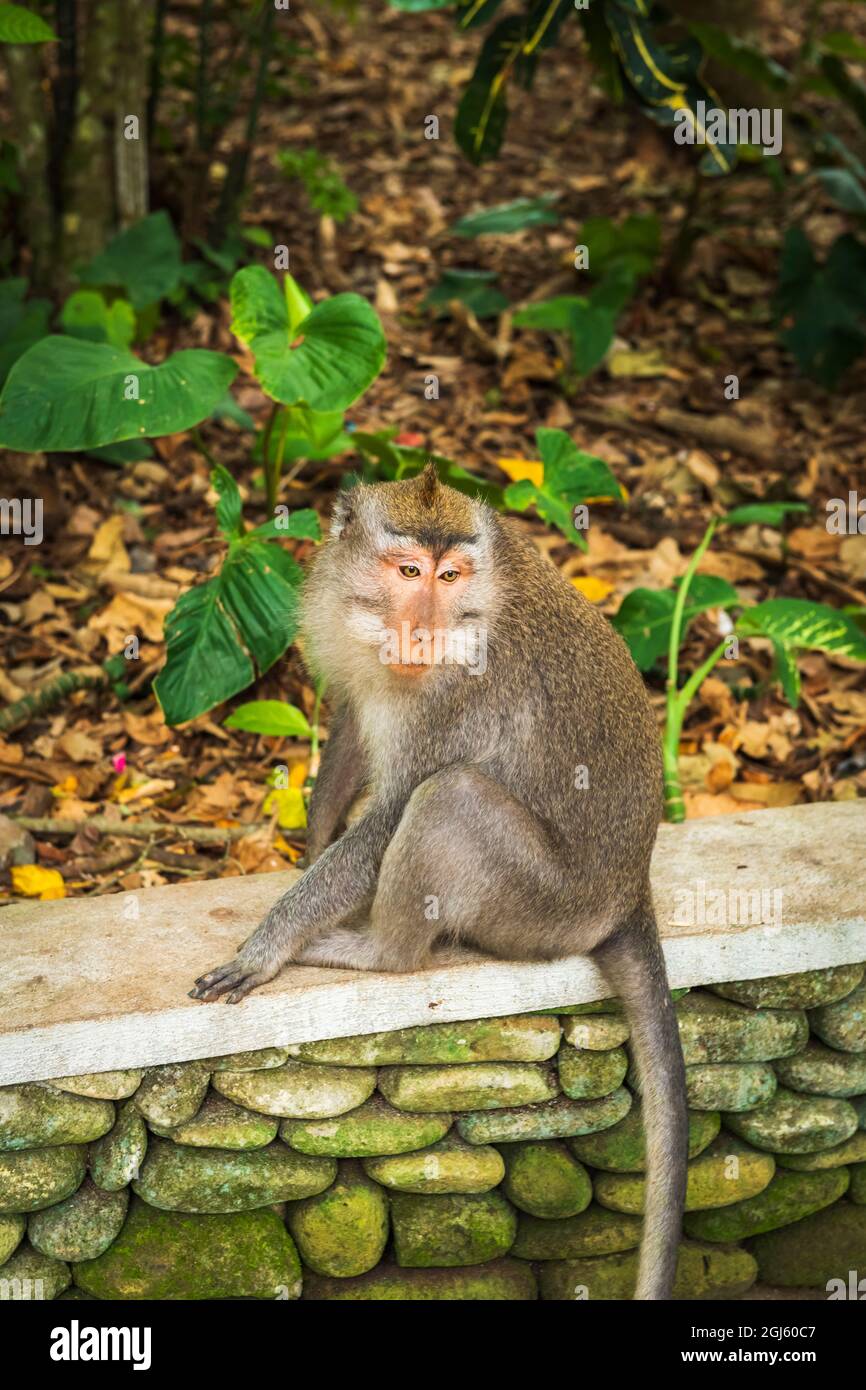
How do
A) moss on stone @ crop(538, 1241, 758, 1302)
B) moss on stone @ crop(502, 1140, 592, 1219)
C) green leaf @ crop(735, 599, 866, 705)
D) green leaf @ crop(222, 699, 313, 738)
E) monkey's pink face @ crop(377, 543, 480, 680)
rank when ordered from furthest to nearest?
1. green leaf @ crop(735, 599, 866, 705)
2. green leaf @ crop(222, 699, 313, 738)
3. moss on stone @ crop(538, 1241, 758, 1302)
4. moss on stone @ crop(502, 1140, 592, 1219)
5. monkey's pink face @ crop(377, 543, 480, 680)

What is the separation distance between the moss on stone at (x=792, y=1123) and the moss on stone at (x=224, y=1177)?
1193 millimetres

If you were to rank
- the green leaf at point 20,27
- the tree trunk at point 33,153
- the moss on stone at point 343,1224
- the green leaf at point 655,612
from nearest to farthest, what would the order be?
the moss on stone at point 343,1224
the green leaf at point 20,27
the green leaf at point 655,612
the tree trunk at point 33,153

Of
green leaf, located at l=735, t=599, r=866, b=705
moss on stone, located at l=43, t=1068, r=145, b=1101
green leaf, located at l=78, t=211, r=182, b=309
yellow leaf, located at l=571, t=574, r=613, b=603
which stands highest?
green leaf, located at l=78, t=211, r=182, b=309


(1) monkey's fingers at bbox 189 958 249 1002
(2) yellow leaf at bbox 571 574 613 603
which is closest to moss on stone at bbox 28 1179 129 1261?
(1) monkey's fingers at bbox 189 958 249 1002

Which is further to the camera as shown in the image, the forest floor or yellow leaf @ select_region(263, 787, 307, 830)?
the forest floor

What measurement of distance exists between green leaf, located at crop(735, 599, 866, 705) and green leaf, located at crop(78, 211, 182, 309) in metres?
3.05

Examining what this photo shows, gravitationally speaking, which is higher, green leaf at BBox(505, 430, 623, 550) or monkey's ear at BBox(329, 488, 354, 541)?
green leaf at BBox(505, 430, 623, 550)

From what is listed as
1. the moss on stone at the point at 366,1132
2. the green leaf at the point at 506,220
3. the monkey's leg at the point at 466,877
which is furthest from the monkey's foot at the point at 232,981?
the green leaf at the point at 506,220

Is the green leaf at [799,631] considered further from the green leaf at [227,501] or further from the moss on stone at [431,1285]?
the moss on stone at [431,1285]

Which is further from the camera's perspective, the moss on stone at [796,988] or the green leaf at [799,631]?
the green leaf at [799,631]

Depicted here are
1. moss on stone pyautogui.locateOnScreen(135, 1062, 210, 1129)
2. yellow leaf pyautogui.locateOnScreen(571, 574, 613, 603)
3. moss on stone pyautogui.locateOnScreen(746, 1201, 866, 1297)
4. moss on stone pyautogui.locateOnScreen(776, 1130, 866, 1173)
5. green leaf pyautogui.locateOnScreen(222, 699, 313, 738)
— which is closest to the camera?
moss on stone pyautogui.locateOnScreen(135, 1062, 210, 1129)

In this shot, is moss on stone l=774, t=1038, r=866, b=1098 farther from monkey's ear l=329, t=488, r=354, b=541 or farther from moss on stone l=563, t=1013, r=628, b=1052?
monkey's ear l=329, t=488, r=354, b=541

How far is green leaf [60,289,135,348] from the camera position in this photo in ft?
20.3

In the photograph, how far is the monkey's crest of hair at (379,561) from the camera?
3.65 metres
